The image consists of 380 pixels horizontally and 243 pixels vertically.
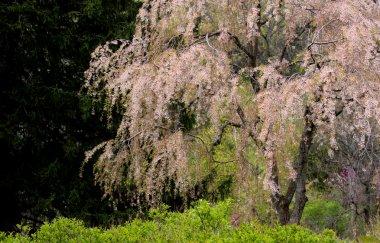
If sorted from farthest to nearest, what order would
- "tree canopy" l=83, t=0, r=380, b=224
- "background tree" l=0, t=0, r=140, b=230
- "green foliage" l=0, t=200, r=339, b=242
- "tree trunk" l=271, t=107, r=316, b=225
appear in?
"background tree" l=0, t=0, r=140, b=230 → "tree trunk" l=271, t=107, r=316, b=225 → "tree canopy" l=83, t=0, r=380, b=224 → "green foliage" l=0, t=200, r=339, b=242

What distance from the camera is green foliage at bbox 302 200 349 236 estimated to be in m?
11.6

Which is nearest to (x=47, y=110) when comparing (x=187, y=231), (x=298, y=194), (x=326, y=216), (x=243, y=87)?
(x=243, y=87)

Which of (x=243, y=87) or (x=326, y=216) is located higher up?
(x=243, y=87)

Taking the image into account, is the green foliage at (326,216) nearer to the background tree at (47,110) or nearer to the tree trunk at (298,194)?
the tree trunk at (298,194)

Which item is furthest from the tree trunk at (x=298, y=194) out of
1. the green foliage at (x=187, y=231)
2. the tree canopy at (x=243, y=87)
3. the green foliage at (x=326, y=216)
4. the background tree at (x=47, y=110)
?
the green foliage at (x=326, y=216)

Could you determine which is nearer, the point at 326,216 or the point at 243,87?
the point at 243,87

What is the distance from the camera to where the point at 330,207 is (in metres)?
11.7

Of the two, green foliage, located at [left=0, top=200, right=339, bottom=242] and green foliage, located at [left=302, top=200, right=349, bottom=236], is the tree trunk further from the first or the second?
green foliage, located at [left=302, top=200, right=349, bottom=236]

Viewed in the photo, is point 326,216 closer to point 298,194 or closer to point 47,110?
point 298,194

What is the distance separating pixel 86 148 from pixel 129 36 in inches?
87.9

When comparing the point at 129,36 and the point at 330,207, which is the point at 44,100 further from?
the point at 330,207

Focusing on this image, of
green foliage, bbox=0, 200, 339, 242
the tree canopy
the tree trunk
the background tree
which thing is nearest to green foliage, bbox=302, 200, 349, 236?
the tree canopy

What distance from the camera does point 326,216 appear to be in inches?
461

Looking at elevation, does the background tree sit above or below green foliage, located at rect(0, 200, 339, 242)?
above
